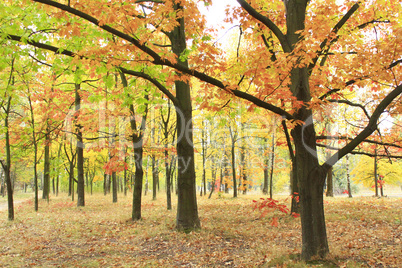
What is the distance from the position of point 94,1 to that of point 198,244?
651cm

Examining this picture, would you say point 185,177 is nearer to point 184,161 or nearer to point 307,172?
point 184,161

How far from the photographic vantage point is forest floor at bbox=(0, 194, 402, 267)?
5496 millimetres

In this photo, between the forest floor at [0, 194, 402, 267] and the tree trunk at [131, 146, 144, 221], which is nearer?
the forest floor at [0, 194, 402, 267]

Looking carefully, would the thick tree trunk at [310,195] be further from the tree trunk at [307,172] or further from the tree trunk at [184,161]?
the tree trunk at [184,161]

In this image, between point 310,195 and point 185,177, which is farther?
point 185,177

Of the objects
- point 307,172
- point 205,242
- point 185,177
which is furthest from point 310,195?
point 185,177

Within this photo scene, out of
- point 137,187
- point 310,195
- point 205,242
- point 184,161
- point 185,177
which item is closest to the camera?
point 310,195

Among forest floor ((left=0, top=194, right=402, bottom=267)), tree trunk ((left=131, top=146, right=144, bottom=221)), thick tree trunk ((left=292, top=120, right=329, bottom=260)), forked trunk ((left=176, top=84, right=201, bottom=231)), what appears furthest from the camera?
tree trunk ((left=131, top=146, right=144, bottom=221))

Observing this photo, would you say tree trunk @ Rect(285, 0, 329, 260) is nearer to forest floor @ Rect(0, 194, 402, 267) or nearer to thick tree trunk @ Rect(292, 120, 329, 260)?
thick tree trunk @ Rect(292, 120, 329, 260)

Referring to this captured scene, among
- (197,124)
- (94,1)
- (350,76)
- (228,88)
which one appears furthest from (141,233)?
(197,124)

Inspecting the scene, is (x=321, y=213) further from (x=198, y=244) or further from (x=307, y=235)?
(x=198, y=244)

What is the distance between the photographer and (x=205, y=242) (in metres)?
7.12

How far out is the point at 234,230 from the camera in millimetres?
8438

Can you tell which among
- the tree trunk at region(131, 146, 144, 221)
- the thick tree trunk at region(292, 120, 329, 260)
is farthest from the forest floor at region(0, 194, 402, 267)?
the tree trunk at region(131, 146, 144, 221)
